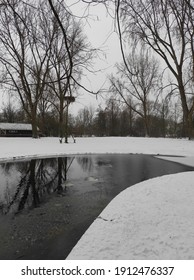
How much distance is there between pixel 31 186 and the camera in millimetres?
8906

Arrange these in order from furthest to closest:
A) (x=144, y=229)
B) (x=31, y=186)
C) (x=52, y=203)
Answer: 1. (x=31, y=186)
2. (x=52, y=203)
3. (x=144, y=229)

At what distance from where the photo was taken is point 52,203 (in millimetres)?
6914

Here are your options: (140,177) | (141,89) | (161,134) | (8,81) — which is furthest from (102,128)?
(140,177)

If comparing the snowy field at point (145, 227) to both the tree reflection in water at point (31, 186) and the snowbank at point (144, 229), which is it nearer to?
the snowbank at point (144, 229)

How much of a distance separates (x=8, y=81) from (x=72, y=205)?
23408 millimetres

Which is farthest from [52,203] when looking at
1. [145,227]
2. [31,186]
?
[145,227]

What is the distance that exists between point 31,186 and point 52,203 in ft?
7.39

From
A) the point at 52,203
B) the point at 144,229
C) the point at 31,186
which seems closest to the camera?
the point at 144,229

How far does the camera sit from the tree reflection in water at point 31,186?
689 centimetres

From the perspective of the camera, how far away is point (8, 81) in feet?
89.1

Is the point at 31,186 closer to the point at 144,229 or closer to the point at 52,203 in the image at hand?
the point at 52,203

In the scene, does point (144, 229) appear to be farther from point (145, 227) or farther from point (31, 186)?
point (31, 186)

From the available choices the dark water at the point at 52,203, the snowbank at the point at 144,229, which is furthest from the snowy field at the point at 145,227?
the dark water at the point at 52,203

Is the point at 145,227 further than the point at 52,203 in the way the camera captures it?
No
